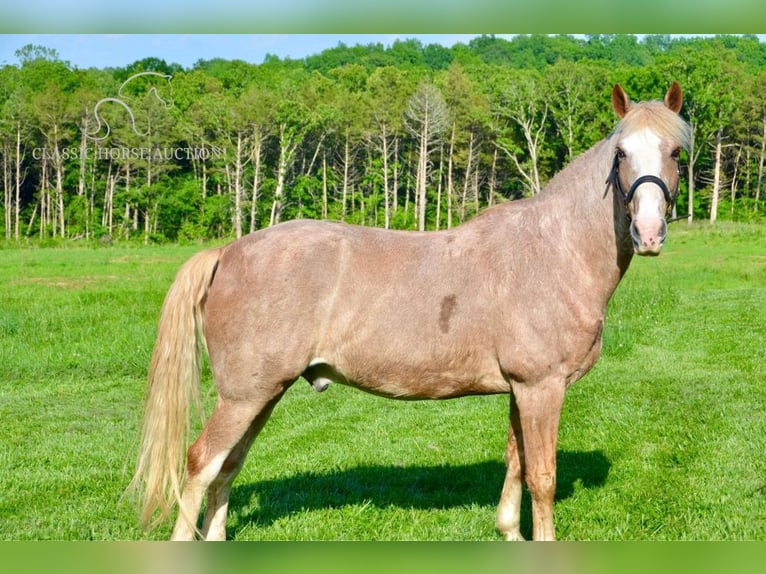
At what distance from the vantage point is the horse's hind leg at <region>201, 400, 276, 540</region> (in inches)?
166

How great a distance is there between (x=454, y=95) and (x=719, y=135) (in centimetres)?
1536

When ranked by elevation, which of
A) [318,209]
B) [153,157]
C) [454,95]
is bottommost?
[318,209]

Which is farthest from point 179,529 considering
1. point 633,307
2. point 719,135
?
point 719,135

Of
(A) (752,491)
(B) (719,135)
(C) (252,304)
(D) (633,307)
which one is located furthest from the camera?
(B) (719,135)

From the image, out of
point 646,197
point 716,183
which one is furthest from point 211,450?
point 716,183

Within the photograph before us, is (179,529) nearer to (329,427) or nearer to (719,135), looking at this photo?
(329,427)

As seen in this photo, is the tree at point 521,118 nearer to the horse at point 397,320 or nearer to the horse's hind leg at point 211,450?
the horse at point 397,320

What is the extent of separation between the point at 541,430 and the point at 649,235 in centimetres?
113

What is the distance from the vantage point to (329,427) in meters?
7.25

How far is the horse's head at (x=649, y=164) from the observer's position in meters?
3.57

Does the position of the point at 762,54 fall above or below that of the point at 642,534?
above

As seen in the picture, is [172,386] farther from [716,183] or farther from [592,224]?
[716,183]

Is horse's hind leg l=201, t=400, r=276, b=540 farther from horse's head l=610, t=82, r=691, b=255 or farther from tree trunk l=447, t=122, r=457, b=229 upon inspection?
tree trunk l=447, t=122, r=457, b=229

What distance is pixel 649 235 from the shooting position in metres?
3.54
